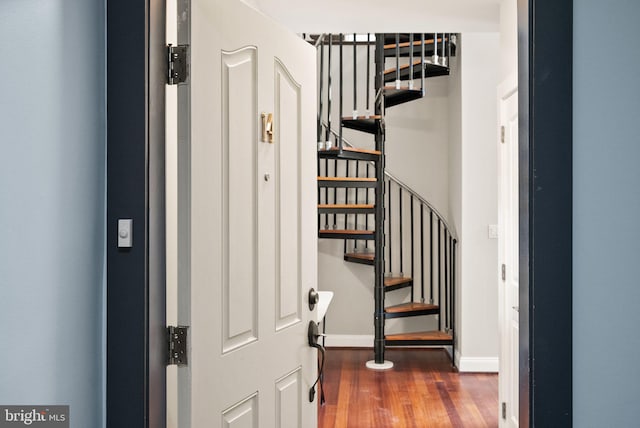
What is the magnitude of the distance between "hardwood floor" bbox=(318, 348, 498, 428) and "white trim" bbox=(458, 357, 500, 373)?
0.17 ft

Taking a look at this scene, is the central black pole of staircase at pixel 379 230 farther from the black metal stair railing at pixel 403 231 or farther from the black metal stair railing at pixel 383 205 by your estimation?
the black metal stair railing at pixel 403 231

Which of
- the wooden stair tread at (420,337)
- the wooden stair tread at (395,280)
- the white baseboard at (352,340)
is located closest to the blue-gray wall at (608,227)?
the wooden stair tread at (420,337)

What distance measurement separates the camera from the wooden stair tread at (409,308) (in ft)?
18.3

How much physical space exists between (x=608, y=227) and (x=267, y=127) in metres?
1.11

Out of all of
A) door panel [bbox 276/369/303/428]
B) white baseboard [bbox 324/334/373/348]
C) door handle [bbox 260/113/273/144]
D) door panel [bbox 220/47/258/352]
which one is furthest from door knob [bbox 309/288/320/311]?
white baseboard [bbox 324/334/373/348]

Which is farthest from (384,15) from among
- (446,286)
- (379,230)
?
(446,286)

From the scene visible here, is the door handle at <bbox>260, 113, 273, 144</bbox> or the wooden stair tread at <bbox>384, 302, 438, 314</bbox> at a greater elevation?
the door handle at <bbox>260, 113, 273, 144</bbox>

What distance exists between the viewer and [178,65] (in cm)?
165

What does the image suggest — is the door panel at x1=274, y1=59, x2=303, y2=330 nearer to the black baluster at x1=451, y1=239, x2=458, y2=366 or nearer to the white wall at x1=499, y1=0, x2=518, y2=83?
the white wall at x1=499, y1=0, x2=518, y2=83

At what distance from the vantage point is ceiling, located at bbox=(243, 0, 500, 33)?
3.60 meters

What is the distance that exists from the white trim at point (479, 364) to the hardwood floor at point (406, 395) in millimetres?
51

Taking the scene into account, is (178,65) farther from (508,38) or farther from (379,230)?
(379,230)

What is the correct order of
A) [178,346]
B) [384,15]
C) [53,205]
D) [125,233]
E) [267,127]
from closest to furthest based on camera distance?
[53,205] → [125,233] → [178,346] → [267,127] → [384,15]

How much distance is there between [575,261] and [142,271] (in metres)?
1.13
